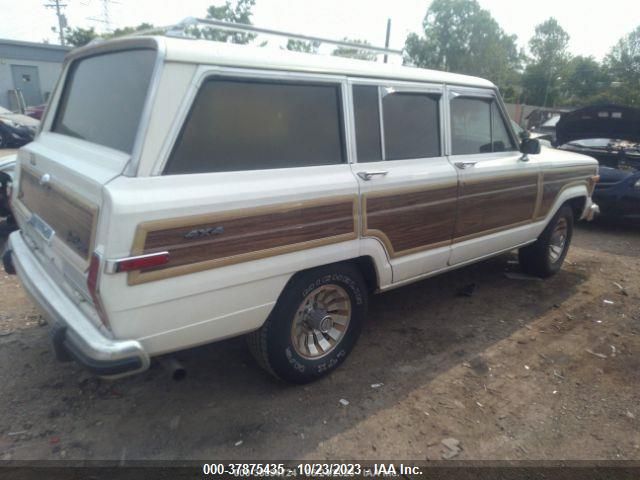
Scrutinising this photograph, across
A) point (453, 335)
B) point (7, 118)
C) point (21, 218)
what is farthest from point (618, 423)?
point (7, 118)

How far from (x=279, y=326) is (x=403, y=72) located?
6.59 feet

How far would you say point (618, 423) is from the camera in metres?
2.89

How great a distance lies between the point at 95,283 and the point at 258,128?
3.84 ft

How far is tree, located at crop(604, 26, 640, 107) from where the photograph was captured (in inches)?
1149

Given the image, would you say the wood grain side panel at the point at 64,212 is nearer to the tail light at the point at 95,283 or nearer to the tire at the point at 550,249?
the tail light at the point at 95,283

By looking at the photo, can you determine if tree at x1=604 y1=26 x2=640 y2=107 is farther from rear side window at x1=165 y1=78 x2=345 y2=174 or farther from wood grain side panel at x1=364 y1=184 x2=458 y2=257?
rear side window at x1=165 y1=78 x2=345 y2=174

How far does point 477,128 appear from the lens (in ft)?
13.2

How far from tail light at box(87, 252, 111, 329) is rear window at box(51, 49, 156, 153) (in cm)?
61

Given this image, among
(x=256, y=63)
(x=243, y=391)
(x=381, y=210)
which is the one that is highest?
(x=256, y=63)

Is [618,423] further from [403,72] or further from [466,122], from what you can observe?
[403,72]

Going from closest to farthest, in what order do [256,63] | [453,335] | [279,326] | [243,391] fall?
[256,63], [279,326], [243,391], [453,335]

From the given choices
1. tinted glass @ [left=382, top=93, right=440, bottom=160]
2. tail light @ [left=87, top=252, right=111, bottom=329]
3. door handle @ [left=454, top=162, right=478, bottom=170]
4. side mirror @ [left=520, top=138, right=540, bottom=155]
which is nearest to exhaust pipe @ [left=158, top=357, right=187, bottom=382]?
tail light @ [left=87, top=252, right=111, bottom=329]

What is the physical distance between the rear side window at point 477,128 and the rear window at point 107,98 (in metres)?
2.39

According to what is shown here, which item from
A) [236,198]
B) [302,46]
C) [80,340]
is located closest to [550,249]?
[302,46]
